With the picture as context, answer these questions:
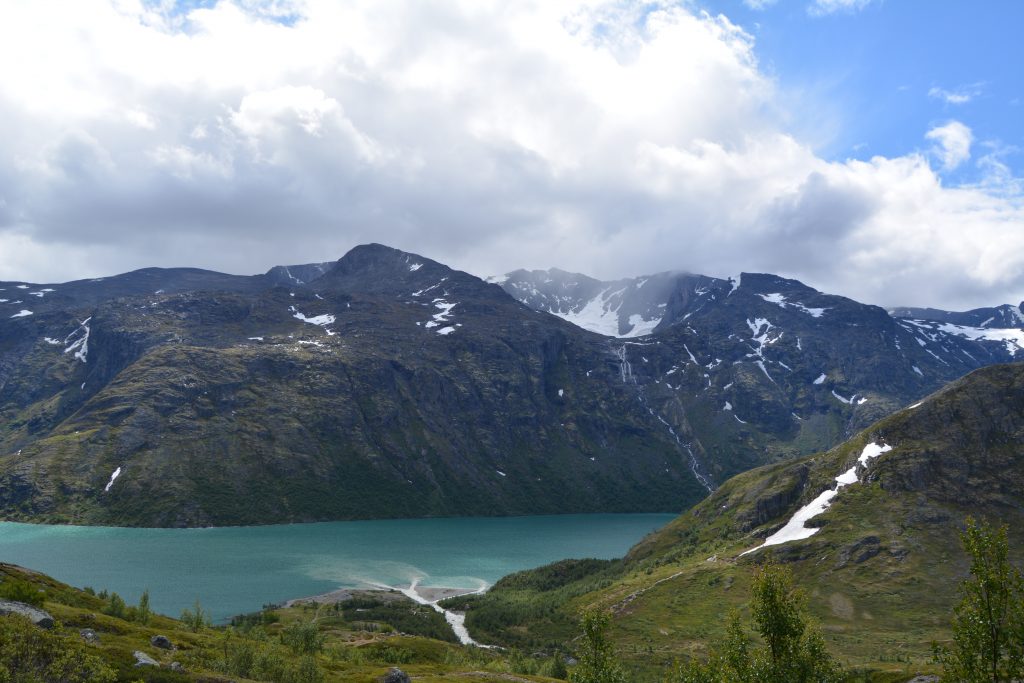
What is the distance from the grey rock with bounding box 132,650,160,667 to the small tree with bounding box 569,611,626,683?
36.1 m

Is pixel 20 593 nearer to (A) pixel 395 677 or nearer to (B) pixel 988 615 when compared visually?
(A) pixel 395 677

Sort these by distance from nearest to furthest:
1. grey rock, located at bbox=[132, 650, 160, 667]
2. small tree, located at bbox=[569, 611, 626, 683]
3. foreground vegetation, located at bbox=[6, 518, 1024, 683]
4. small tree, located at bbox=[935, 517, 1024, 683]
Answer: small tree, located at bbox=[935, 517, 1024, 683], foreground vegetation, located at bbox=[6, 518, 1024, 683], small tree, located at bbox=[569, 611, 626, 683], grey rock, located at bbox=[132, 650, 160, 667]

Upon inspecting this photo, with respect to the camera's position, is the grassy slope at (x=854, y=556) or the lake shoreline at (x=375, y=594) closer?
the grassy slope at (x=854, y=556)

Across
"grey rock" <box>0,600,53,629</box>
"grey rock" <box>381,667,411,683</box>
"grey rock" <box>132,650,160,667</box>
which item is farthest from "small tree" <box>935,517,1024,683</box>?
"grey rock" <box>0,600,53,629</box>

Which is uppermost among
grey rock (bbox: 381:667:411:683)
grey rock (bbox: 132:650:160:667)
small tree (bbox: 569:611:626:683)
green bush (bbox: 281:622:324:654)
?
small tree (bbox: 569:611:626:683)

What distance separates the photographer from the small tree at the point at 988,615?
31531mm

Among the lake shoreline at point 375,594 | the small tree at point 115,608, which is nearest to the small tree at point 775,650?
the small tree at point 115,608

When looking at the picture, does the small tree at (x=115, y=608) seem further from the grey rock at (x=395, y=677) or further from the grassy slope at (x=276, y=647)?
the grey rock at (x=395, y=677)

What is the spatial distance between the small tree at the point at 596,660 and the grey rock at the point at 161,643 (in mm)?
46177

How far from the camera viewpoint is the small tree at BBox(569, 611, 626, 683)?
53.4 m

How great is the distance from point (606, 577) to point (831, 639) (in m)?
67.0

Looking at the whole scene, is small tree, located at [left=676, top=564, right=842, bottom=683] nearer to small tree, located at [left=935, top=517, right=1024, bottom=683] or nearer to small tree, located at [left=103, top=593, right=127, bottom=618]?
small tree, located at [left=935, top=517, right=1024, bottom=683]

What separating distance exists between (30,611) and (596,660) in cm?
5301

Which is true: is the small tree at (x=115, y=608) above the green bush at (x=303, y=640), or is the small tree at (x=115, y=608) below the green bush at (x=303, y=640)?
above
